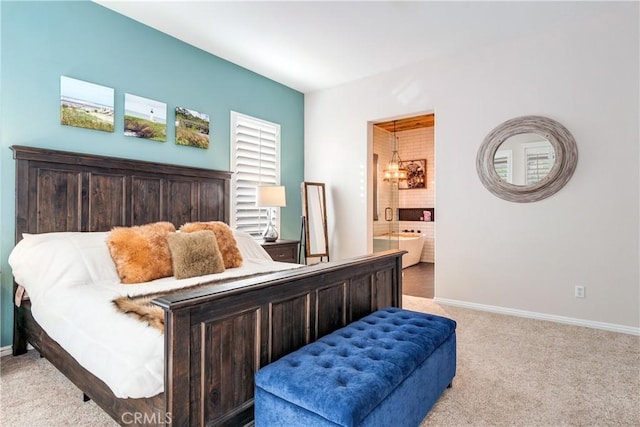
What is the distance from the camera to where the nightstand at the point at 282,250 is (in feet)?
13.9

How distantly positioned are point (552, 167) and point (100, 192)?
4.38 metres

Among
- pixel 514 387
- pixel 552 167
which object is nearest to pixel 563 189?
pixel 552 167

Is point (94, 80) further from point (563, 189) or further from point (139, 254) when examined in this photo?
point (563, 189)

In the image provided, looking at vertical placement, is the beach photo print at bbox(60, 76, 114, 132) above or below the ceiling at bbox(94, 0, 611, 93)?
below

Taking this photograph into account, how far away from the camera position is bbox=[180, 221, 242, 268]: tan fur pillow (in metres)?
3.08

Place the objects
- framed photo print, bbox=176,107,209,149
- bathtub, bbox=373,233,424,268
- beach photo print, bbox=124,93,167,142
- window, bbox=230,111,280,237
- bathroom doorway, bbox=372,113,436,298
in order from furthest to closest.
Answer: bathroom doorway, bbox=372,113,436,298 < bathtub, bbox=373,233,424,268 < window, bbox=230,111,280,237 < framed photo print, bbox=176,107,209,149 < beach photo print, bbox=124,93,167,142

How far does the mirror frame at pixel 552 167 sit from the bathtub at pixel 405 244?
88.9 inches

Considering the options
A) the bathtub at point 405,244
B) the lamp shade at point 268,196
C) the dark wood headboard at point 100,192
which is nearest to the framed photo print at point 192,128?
the dark wood headboard at point 100,192

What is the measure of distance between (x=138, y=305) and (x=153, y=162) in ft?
6.73

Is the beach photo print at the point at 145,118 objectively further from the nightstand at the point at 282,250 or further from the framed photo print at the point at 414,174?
the framed photo print at the point at 414,174

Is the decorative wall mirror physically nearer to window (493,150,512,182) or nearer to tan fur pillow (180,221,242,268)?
tan fur pillow (180,221,242,268)

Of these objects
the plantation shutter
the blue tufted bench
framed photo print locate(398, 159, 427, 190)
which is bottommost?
the blue tufted bench

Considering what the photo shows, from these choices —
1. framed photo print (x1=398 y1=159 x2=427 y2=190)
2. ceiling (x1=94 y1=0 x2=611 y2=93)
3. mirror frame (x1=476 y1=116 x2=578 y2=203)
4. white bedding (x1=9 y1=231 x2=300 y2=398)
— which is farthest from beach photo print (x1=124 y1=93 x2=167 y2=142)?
framed photo print (x1=398 y1=159 x2=427 y2=190)

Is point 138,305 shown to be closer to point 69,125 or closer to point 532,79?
point 69,125
